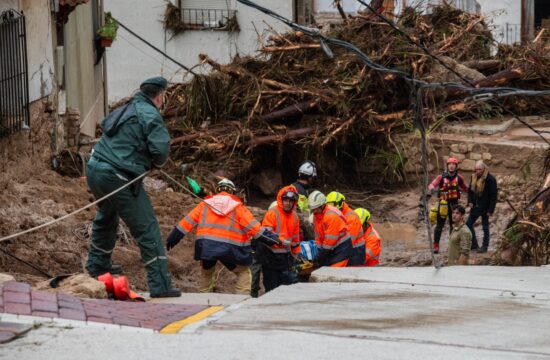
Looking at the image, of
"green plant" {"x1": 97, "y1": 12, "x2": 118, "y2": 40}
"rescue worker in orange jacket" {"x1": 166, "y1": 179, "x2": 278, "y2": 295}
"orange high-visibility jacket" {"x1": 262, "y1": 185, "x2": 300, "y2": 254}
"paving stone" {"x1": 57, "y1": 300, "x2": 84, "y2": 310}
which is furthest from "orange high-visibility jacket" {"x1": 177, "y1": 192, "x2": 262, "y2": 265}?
"green plant" {"x1": 97, "y1": 12, "x2": 118, "y2": 40}

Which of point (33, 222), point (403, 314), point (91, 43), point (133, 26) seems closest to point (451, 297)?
point (403, 314)

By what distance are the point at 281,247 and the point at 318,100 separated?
305 inches

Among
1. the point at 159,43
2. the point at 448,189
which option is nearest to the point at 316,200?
the point at 448,189

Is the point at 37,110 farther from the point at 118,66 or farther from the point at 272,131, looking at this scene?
the point at 118,66

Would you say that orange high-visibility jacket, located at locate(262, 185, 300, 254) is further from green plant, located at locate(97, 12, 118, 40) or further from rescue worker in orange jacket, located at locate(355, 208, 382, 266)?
green plant, located at locate(97, 12, 118, 40)

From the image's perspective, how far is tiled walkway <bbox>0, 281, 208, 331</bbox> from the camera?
20.6 feet

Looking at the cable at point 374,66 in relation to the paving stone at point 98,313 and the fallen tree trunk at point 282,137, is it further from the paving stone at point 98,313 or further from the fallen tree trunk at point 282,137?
the fallen tree trunk at point 282,137

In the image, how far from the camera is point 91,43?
18.9m

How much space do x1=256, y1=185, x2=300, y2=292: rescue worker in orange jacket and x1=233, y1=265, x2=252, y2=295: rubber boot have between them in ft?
0.75

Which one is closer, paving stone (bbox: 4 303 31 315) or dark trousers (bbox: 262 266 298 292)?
paving stone (bbox: 4 303 31 315)

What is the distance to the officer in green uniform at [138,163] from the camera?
27.4 ft

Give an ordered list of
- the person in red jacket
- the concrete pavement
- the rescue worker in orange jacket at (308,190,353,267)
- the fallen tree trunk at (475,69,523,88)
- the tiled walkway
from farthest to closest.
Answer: the fallen tree trunk at (475,69,523,88), the person in red jacket, the rescue worker in orange jacket at (308,190,353,267), the tiled walkway, the concrete pavement

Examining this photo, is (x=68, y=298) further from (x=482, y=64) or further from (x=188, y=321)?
(x=482, y=64)

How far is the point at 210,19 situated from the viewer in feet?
84.4
